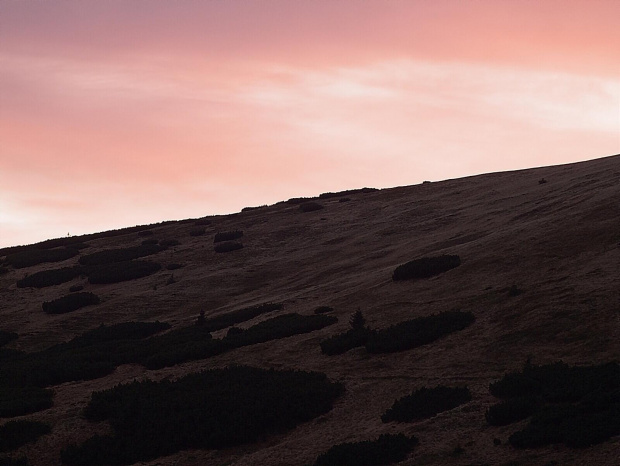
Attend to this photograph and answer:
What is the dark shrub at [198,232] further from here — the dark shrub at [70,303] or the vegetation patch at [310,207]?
the dark shrub at [70,303]

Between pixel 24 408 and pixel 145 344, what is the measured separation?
8.15 meters

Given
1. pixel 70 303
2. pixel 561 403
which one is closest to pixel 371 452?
pixel 561 403

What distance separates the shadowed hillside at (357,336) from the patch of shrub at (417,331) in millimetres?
69

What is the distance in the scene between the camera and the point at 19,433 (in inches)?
790

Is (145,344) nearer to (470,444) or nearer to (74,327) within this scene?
(74,327)

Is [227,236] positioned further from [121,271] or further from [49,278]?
[49,278]

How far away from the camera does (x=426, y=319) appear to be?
24.0 m

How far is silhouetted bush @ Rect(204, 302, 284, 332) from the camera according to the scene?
31.4m

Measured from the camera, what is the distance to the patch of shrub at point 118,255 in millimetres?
48344

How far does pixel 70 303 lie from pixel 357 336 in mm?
20254

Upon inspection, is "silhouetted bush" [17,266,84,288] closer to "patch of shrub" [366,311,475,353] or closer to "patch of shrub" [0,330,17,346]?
"patch of shrub" [0,330,17,346]

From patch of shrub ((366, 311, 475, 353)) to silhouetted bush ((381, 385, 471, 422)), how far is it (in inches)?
154

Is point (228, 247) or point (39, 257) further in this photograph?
point (39, 257)

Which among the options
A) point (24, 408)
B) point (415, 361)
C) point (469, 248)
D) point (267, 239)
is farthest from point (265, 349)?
point (267, 239)
